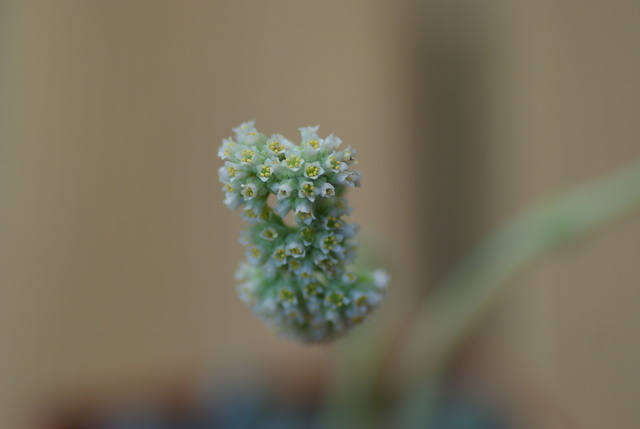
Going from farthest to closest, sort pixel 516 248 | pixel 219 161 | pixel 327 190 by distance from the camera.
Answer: pixel 219 161
pixel 516 248
pixel 327 190

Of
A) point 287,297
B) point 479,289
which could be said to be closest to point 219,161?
point 479,289

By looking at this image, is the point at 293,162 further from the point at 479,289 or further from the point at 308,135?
the point at 479,289

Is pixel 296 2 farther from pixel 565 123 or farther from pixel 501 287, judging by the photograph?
pixel 501 287

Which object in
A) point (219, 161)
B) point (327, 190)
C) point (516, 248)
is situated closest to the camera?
point (327, 190)

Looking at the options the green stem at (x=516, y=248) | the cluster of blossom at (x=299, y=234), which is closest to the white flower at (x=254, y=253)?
the cluster of blossom at (x=299, y=234)

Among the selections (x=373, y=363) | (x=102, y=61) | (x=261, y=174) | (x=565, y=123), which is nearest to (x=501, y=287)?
(x=373, y=363)

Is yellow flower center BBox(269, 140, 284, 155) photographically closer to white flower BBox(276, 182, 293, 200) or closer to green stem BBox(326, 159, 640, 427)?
white flower BBox(276, 182, 293, 200)

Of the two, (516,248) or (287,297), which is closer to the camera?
(287,297)

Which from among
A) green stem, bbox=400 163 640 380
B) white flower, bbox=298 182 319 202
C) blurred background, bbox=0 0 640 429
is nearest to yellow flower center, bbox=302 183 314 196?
white flower, bbox=298 182 319 202
